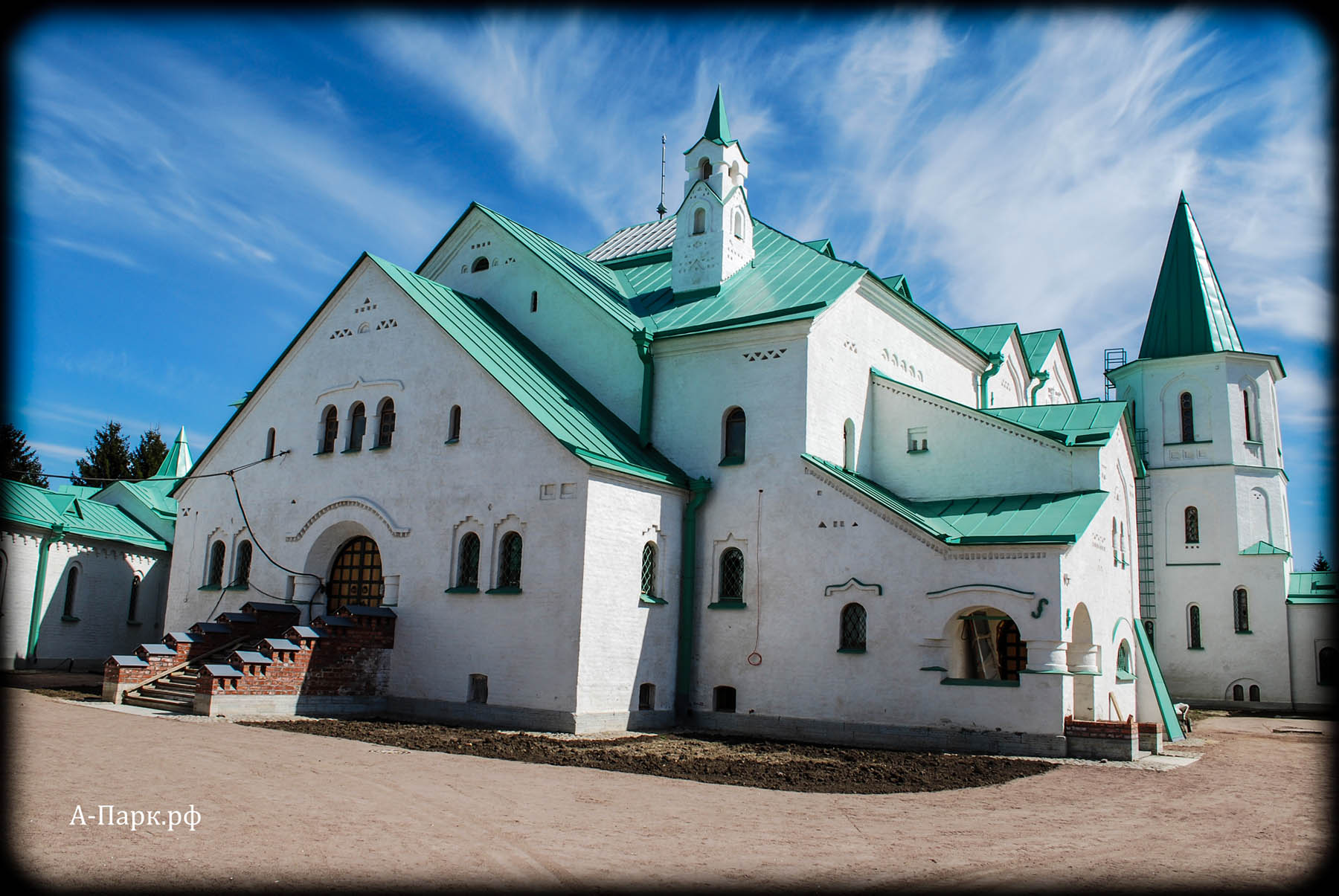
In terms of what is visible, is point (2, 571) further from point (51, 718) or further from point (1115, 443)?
point (1115, 443)

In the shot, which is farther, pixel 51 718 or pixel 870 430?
pixel 870 430

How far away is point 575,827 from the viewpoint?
9367mm

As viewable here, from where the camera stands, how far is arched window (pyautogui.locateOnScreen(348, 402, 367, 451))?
22.6 meters

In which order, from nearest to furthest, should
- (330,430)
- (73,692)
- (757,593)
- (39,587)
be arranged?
(757,593), (73,692), (330,430), (39,587)

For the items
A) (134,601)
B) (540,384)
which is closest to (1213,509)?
(540,384)

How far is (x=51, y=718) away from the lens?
15.8 m

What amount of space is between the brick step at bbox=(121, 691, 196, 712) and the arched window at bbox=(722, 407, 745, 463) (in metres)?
11.5

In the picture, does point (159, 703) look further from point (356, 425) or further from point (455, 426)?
point (455, 426)

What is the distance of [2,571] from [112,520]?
16.5 feet

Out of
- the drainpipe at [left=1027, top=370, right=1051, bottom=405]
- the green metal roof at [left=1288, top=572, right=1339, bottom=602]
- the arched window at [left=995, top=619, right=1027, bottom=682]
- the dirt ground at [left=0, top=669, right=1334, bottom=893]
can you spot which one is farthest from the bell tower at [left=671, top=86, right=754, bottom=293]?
the green metal roof at [left=1288, top=572, right=1339, bottom=602]

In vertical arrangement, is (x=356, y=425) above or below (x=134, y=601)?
above

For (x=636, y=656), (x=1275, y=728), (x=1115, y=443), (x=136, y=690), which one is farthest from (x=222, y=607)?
(x=1275, y=728)

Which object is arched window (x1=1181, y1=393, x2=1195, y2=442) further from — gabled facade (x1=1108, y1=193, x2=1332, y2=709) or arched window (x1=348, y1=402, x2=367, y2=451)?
arched window (x1=348, y1=402, x2=367, y2=451)

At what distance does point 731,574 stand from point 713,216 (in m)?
9.28
